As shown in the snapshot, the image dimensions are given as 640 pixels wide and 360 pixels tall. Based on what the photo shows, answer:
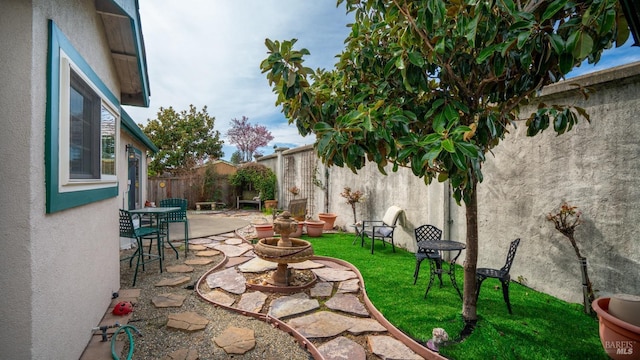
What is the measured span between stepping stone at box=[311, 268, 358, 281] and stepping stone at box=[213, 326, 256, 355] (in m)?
1.72

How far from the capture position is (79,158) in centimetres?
250

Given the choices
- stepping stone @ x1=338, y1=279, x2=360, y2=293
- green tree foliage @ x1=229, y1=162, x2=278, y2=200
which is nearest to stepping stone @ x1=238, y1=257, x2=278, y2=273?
stepping stone @ x1=338, y1=279, x2=360, y2=293

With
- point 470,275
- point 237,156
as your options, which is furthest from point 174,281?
point 237,156

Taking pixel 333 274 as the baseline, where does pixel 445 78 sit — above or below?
above

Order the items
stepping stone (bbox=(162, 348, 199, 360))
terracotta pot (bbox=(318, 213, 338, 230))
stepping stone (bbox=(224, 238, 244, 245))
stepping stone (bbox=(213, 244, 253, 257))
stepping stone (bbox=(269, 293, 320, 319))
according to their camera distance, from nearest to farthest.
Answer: stepping stone (bbox=(162, 348, 199, 360)) < stepping stone (bbox=(269, 293, 320, 319)) < stepping stone (bbox=(213, 244, 253, 257)) < stepping stone (bbox=(224, 238, 244, 245)) < terracotta pot (bbox=(318, 213, 338, 230))

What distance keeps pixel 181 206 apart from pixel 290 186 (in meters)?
5.48

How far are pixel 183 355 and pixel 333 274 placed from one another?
253 cm

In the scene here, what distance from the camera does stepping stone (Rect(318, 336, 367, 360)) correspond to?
8.05 feet

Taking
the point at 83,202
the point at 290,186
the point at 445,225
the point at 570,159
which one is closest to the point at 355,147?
the point at 83,202

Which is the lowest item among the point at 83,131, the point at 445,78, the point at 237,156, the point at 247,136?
the point at 83,131

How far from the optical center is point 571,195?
10.8ft

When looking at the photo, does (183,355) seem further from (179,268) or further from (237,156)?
(237,156)

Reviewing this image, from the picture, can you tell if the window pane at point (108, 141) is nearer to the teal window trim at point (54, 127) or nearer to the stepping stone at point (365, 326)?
the teal window trim at point (54, 127)

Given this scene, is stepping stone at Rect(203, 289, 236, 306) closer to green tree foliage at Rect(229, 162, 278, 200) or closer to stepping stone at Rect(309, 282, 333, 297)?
stepping stone at Rect(309, 282, 333, 297)
